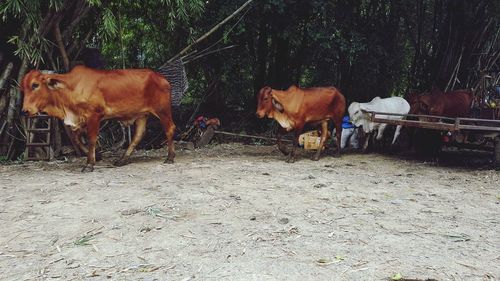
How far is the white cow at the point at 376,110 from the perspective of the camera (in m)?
8.38

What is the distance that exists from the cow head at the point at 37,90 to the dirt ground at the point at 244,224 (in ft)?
2.88

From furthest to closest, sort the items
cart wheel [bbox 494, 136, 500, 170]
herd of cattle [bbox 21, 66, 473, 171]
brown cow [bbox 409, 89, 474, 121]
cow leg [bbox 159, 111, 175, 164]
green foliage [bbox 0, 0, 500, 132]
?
green foliage [bbox 0, 0, 500, 132] → brown cow [bbox 409, 89, 474, 121] → cow leg [bbox 159, 111, 175, 164] → cart wheel [bbox 494, 136, 500, 170] → herd of cattle [bbox 21, 66, 473, 171]

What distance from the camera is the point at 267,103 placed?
7453 millimetres

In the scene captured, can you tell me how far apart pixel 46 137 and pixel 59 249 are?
4.47m

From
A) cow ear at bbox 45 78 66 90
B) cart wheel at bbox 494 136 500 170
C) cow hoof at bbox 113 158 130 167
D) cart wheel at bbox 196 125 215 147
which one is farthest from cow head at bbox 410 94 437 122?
cow ear at bbox 45 78 66 90

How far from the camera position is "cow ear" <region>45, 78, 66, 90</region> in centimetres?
612

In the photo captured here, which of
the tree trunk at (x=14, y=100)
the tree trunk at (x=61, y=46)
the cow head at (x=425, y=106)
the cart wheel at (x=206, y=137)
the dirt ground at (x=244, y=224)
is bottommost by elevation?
the dirt ground at (x=244, y=224)

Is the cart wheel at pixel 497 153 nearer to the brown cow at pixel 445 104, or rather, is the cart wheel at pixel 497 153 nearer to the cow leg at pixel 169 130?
the brown cow at pixel 445 104

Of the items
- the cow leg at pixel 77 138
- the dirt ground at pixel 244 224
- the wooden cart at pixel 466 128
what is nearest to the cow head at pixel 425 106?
the wooden cart at pixel 466 128

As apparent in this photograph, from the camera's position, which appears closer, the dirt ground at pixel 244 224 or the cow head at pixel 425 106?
the dirt ground at pixel 244 224

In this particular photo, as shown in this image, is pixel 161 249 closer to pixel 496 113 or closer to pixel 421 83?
pixel 496 113

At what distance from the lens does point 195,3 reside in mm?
7625

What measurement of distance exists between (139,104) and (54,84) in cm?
115

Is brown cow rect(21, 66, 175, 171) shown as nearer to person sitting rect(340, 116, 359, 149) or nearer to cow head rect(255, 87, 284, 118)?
cow head rect(255, 87, 284, 118)
